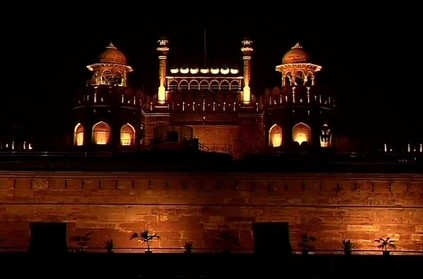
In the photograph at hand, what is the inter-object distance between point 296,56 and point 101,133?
12.0m

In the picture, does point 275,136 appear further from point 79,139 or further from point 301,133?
point 79,139

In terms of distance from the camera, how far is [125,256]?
18375 mm

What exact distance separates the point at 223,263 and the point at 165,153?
34.5ft

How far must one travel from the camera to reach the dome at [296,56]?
39.8 metres

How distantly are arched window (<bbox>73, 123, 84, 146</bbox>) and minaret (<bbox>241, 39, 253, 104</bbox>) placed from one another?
928 cm

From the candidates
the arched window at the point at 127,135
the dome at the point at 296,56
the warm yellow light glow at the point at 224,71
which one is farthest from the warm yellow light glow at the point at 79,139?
the dome at the point at 296,56

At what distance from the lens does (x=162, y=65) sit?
135 ft

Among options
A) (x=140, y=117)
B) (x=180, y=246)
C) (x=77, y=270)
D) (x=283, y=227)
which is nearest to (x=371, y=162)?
(x=180, y=246)

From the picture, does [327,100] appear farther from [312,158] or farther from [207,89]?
[312,158]

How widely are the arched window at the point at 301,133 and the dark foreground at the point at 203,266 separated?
18.5 meters

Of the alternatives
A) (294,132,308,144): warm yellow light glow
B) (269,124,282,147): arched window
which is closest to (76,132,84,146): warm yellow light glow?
(269,124,282,147): arched window

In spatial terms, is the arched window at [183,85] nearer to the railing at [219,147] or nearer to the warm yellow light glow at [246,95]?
the warm yellow light glow at [246,95]

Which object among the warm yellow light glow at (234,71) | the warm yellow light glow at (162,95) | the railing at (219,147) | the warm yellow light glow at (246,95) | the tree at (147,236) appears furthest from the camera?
the warm yellow light glow at (234,71)

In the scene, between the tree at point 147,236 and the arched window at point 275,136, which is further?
the arched window at point 275,136
